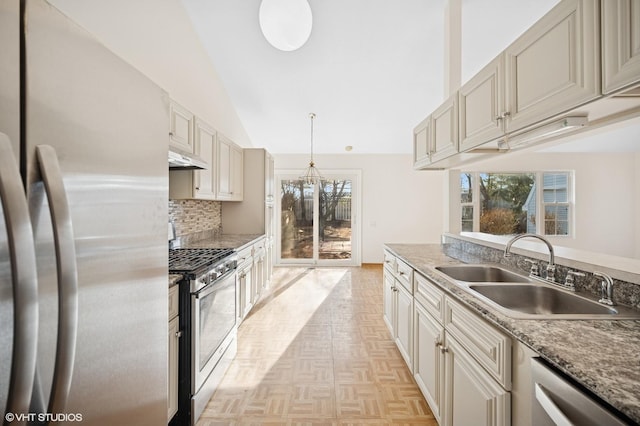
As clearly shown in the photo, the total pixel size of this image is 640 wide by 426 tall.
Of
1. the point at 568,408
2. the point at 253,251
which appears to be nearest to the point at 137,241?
the point at 568,408

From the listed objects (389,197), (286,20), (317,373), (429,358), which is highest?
Answer: (286,20)

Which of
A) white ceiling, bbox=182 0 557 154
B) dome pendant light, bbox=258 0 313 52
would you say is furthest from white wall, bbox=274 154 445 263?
dome pendant light, bbox=258 0 313 52

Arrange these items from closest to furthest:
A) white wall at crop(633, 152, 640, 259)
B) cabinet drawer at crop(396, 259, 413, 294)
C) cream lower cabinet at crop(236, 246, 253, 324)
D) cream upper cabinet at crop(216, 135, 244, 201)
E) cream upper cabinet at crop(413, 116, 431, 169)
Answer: cabinet drawer at crop(396, 259, 413, 294) → cream upper cabinet at crop(413, 116, 431, 169) → cream lower cabinet at crop(236, 246, 253, 324) → cream upper cabinet at crop(216, 135, 244, 201) → white wall at crop(633, 152, 640, 259)

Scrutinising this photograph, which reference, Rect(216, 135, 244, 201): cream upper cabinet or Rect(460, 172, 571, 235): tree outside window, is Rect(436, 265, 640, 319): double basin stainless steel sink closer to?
Rect(216, 135, 244, 201): cream upper cabinet

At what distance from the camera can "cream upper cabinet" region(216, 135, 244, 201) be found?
335cm

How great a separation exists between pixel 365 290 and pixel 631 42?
3980 millimetres

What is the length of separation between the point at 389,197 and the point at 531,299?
489 cm

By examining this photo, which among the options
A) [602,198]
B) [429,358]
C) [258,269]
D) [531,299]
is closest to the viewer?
[531,299]

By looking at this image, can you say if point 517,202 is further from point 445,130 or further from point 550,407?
point 550,407

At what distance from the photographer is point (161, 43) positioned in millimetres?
2689

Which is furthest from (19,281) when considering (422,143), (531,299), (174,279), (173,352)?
(422,143)

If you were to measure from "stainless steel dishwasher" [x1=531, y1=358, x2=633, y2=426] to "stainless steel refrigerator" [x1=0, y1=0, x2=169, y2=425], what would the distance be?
1171mm

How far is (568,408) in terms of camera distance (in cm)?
75

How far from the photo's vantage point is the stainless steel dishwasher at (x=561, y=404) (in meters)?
0.67
